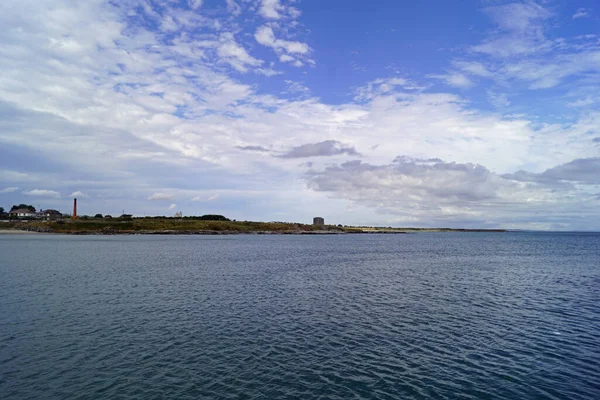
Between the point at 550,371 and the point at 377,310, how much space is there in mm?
16576

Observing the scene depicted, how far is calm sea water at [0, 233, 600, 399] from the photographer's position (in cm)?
2039

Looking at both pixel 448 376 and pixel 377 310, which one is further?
pixel 377 310

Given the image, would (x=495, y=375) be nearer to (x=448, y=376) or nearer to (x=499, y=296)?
(x=448, y=376)

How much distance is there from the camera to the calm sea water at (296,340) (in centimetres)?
2039

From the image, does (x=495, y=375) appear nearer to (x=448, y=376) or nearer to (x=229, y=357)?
(x=448, y=376)

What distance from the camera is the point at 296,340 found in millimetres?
28000

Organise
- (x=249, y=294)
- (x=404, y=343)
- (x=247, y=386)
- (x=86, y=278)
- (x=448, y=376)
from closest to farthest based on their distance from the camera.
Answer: (x=247, y=386) < (x=448, y=376) < (x=404, y=343) < (x=249, y=294) < (x=86, y=278)

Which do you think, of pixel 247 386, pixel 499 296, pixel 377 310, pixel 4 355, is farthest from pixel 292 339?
pixel 499 296

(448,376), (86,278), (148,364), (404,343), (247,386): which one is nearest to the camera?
(247,386)

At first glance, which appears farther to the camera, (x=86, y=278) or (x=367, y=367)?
(x=86, y=278)

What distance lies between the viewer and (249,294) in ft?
149

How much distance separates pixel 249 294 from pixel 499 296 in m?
30.9

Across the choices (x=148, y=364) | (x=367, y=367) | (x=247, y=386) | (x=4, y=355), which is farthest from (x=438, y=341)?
(x=4, y=355)

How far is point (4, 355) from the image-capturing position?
79.4 ft
